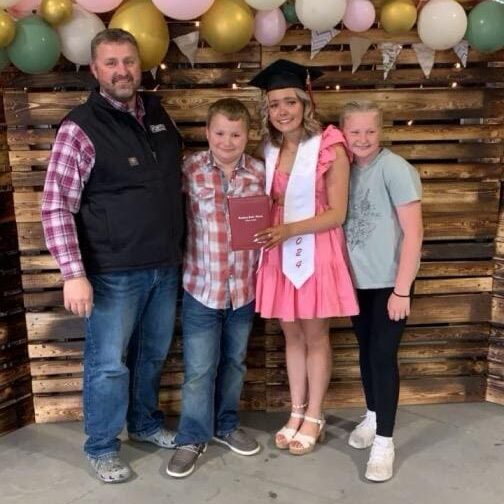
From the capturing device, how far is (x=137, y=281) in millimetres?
2543

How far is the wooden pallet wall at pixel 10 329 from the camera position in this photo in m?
2.94

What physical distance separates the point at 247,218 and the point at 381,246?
56cm

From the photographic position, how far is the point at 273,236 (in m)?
2.45

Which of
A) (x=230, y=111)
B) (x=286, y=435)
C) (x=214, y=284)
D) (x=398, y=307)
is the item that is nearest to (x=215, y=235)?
(x=214, y=284)

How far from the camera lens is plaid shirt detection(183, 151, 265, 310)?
255 centimetres

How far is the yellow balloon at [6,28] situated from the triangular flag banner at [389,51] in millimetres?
1582

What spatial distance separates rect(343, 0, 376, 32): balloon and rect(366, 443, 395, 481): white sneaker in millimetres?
1796

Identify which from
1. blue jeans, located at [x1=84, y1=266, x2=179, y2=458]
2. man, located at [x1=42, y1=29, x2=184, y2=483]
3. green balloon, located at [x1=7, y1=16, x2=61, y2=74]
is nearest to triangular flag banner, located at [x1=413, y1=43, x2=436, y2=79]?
man, located at [x1=42, y1=29, x2=184, y2=483]

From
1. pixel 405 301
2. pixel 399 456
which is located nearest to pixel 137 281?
pixel 405 301

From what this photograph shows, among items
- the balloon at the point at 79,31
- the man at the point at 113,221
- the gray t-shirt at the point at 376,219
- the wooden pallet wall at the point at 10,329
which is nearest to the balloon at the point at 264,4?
the man at the point at 113,221

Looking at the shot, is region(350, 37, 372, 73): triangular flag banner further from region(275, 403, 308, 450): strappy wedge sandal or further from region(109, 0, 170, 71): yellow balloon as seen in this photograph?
region(275, 403, 308, 450): strappy wedge sandal

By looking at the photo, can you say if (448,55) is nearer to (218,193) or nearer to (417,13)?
(417,13)

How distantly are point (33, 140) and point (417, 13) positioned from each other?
1.80 m

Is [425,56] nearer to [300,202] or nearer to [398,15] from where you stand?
[398,15]
